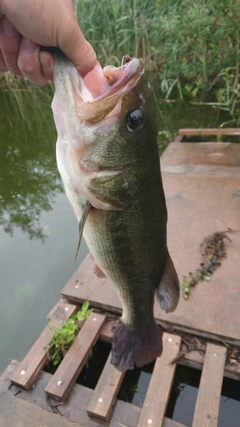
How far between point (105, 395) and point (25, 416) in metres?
0.45

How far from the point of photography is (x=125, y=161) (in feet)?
4.23

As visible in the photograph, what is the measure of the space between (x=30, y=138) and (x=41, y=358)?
537cm

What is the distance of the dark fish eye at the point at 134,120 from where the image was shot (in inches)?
48.5

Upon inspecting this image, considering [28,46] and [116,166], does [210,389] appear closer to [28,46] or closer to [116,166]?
[116,166]

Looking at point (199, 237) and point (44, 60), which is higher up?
point (199, 237)

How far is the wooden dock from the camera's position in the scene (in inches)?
71.6

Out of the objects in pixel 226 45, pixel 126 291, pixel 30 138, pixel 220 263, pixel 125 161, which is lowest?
pixel 126 291

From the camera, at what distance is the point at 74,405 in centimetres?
189

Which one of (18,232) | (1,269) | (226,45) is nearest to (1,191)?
(18,232)

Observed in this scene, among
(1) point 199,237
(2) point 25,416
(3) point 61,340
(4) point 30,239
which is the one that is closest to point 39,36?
(3) point 61,340

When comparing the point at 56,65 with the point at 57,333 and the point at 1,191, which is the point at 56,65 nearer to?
the point at 57,333

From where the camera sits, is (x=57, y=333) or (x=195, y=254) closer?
(x=57, y=333)

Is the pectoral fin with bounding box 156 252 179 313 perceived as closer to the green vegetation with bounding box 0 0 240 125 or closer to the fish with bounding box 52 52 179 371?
the fish with bounding box 52 52 179 371

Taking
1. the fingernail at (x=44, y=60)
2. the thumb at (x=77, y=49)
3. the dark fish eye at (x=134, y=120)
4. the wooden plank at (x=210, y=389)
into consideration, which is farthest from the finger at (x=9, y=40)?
the wooden plank at (x=210, y=389)
